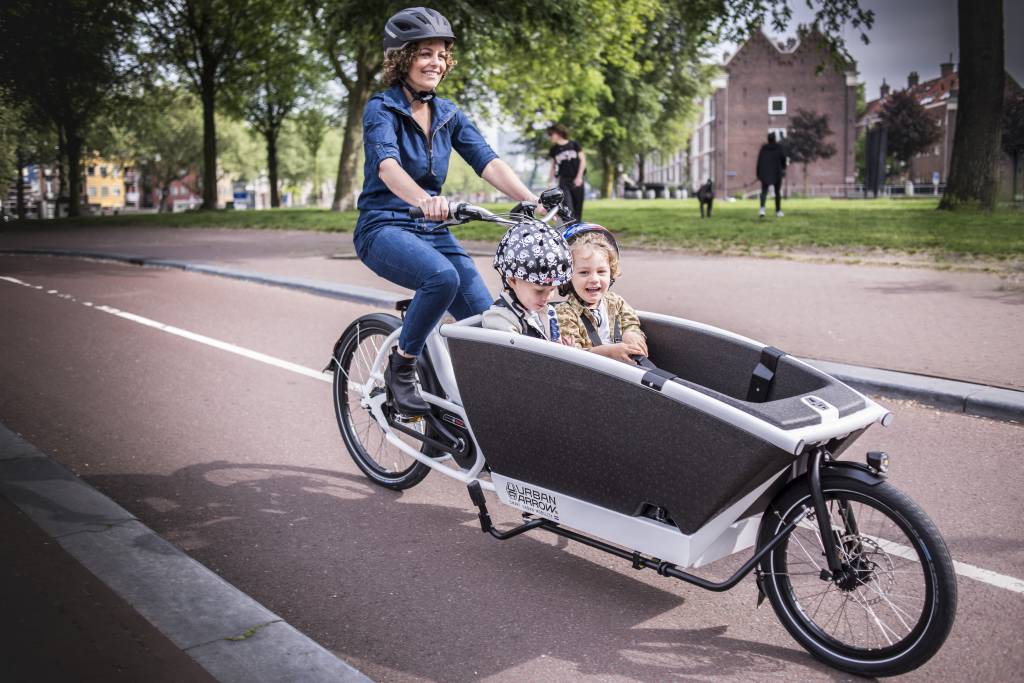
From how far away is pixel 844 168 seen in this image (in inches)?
2616

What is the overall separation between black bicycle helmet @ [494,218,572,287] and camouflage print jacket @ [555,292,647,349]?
0.58 feet

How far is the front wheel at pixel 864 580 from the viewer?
261 cm

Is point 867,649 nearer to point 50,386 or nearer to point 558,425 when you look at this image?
point 558,425

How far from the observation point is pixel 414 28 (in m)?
3.87

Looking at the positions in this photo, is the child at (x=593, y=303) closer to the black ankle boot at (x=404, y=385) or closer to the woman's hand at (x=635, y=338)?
the woman's hand at (x=635, y=338)

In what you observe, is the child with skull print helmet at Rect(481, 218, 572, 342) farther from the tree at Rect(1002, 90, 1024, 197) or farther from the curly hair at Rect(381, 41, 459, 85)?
the tree at Rect(1002, 90, 1024, 197)

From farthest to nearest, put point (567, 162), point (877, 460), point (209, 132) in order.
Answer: point (209, 132), point (567, 162), point (877, 460)

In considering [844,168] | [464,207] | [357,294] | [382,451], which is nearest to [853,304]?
[357,294]

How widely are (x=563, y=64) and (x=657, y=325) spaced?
23.8 meters

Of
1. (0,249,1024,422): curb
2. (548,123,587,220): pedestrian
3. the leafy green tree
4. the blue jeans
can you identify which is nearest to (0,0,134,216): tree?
the blue jeans

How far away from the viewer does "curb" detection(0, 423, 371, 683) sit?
2.76 metres

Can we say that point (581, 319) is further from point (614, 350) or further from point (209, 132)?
point (209, 132)

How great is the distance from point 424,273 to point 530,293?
0.62 m

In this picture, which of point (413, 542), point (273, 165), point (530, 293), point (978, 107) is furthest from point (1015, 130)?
point (273, 165)
